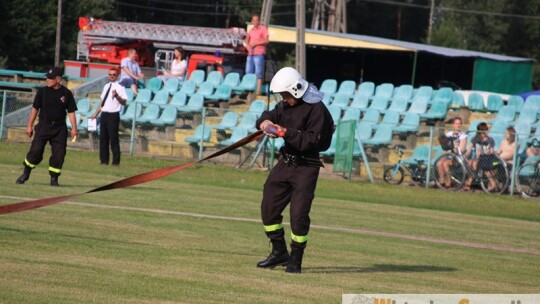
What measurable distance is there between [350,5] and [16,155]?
67.7 meters

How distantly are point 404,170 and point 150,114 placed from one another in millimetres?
7279

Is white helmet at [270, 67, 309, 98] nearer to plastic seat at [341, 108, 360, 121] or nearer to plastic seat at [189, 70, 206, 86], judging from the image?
plastic seat at [341, 108, 360, 121]

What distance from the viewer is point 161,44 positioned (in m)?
39.9

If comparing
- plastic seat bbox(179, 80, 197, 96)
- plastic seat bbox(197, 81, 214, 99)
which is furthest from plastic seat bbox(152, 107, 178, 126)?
plastic seat bbox(197, 81, 214, 99)

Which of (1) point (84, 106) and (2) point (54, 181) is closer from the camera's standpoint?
(2) point (54, 181)

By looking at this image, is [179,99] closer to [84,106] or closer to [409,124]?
[84,106]

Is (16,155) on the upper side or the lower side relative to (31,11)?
lower

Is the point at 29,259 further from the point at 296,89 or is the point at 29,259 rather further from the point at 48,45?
the point at 48,45

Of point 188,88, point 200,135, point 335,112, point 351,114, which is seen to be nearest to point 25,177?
point 200,135

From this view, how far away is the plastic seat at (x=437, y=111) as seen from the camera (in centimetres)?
3159

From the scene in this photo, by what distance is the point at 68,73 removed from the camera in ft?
133

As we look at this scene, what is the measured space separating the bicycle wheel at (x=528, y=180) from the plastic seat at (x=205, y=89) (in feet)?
36.5

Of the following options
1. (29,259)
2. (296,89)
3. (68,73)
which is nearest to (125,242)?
(29,259)

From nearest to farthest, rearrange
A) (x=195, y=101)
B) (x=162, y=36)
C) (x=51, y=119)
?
(x=51, y=119) < (x=195, y=101) < (x=162, y=36)
